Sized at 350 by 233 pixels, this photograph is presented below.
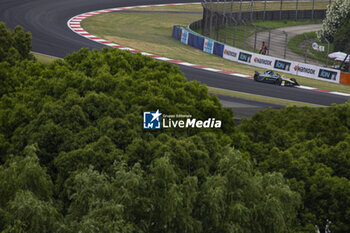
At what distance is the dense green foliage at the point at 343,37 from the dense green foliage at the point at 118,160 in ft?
116

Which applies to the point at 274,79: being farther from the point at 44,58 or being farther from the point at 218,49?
the point at 44,58

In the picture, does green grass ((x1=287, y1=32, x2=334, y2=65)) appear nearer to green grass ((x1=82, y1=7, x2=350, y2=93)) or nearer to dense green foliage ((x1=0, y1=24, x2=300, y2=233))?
green grass ((x1=82, y1=7, x2=350, y2=93))

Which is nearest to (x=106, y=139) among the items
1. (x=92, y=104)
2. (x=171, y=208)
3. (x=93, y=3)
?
(x=92, y=104)

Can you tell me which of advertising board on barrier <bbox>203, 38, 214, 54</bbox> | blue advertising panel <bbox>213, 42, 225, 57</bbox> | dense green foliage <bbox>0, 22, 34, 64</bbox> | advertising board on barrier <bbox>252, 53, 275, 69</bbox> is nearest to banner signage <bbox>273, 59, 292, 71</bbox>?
advertising board on barrier <bbox>252, 53, 275, 69</bbox>

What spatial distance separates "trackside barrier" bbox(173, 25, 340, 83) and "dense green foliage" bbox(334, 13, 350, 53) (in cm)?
730

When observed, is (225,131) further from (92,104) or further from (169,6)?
(169,6)

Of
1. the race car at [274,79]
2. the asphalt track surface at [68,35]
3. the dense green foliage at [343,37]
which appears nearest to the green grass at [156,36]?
the race car at [274,79]

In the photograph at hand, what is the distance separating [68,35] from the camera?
5247 cm

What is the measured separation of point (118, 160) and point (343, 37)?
43.4 metres

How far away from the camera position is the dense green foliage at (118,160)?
1238 centimetres

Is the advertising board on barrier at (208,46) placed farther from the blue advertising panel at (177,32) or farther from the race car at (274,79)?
the race car at (274,79)

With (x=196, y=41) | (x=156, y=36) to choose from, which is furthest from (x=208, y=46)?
(x=156, y=36)

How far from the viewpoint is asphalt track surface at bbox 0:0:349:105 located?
41094mm

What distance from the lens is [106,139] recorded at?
1622cm
